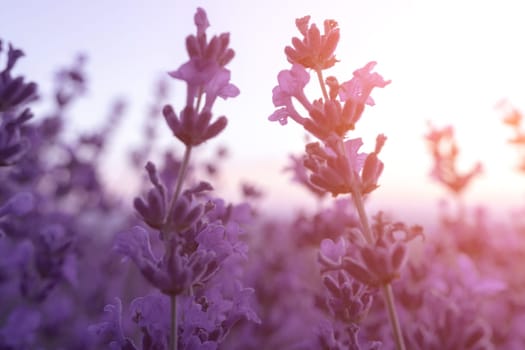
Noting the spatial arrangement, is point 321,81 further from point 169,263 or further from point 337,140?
point 169,263

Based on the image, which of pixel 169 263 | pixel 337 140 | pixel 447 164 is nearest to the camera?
pixel 169 263

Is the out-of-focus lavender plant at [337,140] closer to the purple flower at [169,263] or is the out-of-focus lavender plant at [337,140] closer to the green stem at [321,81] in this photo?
the green stem at [321,81]

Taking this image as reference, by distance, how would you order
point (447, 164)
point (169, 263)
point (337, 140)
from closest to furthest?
point (169, 263) < point (337, 140) < point (447, 164)

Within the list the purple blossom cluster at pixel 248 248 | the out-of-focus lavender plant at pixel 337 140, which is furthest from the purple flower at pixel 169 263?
the out-of-focus lavender plant at pixel 337 140

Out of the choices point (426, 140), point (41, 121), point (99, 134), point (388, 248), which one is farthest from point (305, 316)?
point (388, 248)

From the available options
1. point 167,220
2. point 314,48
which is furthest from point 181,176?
point 314,48

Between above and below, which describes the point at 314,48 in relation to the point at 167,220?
above

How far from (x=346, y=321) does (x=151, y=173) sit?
0.99 metres

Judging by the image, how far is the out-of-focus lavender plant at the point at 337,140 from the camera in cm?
184

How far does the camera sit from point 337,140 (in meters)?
1.87

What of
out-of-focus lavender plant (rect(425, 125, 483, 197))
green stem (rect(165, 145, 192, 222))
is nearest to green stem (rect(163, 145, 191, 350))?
green stem (rect(165, 145, 192, 222))

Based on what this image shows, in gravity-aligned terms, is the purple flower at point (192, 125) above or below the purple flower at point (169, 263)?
above

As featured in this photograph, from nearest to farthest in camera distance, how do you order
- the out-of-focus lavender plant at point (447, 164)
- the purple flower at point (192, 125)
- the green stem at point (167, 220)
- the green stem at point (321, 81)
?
the green stem at point (167, 220) → the purple flower at point (192, 125) → the green stem at point (321, 81) → the out-of-focus lavender plant at point (447, 164)

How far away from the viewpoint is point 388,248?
1.69 m
